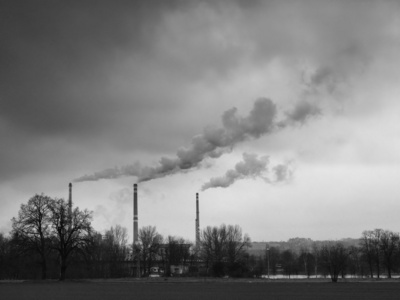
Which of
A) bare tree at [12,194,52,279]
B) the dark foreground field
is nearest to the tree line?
bare tree at [12,194,52,279]

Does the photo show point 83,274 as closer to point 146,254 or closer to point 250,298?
point 146,254

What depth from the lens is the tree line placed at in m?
89.7

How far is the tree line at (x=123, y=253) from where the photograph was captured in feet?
294

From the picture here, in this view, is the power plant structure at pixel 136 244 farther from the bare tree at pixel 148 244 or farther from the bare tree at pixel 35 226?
the bare tree at pixel 35 226

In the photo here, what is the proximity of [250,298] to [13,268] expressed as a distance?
7765 cm

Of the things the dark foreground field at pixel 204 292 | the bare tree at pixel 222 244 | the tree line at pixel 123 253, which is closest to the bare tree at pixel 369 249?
the tree line at pixel 123 253

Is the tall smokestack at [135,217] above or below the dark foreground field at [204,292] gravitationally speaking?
above

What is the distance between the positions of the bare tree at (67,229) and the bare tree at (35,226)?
1.23 m

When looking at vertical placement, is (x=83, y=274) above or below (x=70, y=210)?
below

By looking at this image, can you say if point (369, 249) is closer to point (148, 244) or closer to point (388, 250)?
point (388, 250)

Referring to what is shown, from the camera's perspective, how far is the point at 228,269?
10406 centimetres

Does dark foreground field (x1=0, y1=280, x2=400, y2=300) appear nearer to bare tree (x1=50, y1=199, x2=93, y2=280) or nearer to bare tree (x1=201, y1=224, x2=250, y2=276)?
bare tree (x1=50, y1=199, x2=93, y2=280)

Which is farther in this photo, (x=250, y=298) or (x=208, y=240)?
(x=208, y=240)

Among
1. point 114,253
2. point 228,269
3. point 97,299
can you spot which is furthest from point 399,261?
point 97,299
